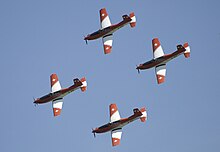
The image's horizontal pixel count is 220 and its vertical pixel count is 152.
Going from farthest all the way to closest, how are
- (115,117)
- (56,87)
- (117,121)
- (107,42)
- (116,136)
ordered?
(56,87), (107,42), (115,117), (116,136), (117,121)

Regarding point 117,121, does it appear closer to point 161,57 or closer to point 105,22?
point 161,57

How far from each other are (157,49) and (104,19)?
12.1 meters

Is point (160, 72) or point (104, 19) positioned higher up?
point (104, 19)

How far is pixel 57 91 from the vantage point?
134 metres

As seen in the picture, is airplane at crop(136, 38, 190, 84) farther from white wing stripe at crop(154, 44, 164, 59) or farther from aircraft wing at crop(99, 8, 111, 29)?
aircraft wing at crop(99, 8, 111, 29)

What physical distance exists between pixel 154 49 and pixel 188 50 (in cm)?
661

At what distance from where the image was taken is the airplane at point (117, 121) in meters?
132

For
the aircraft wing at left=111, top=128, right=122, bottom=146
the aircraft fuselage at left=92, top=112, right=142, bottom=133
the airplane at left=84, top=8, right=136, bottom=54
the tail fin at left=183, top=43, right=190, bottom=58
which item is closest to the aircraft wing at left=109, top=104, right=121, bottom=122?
the aircraft fuselage at left=92, top=112, right=142, bottom=133

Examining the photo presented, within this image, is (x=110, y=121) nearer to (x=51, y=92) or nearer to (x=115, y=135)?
(x=115, y=135)

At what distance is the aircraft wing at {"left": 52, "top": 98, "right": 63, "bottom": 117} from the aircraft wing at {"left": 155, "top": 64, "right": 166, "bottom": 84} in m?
19.4

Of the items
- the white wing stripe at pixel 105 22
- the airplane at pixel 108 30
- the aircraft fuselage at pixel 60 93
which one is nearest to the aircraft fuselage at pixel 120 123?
the aircraft fuselage at pixel 60 93

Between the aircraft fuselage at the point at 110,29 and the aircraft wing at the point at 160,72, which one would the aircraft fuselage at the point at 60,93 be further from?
the aircraft wing at the point at 160,72

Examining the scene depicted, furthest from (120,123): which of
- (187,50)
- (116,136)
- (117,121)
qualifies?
(187,50)

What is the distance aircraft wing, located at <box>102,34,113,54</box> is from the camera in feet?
438
